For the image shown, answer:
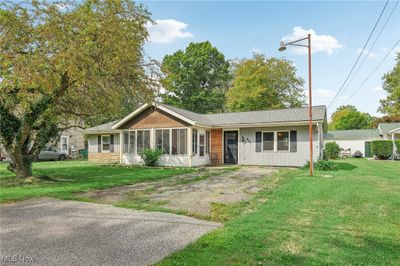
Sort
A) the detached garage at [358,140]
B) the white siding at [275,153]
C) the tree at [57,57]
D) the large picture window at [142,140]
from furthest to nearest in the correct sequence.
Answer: the detached garage at [358,140], the large picture window at [142,140], the white siding at [275,153], the tree at [57,57]

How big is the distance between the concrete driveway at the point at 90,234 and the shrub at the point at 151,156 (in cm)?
999

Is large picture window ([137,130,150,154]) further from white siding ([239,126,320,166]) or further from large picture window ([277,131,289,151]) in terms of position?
large picture window ([277,131,289,151])

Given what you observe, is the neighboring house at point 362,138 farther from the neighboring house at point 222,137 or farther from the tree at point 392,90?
the neighboring house at point 222,137

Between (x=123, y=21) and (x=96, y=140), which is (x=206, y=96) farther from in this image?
(x=123, y=21)

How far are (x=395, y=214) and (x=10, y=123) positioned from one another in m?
12.9

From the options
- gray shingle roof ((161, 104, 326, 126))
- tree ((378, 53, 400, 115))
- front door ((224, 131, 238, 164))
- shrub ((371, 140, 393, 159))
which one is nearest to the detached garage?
tree ((378, 53, 400, 115))

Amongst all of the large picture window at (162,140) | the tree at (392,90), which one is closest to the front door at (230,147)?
the large picture window at (162,140)

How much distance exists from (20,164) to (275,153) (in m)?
12.8

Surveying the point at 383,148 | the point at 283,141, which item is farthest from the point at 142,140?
the point at 383,148

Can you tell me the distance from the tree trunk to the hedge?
26.9m

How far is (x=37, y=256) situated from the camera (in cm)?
351

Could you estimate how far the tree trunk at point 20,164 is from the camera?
1068 centimetres

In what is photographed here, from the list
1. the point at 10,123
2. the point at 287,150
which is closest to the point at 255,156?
the point at 287,150

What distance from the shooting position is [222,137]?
58.0ft
